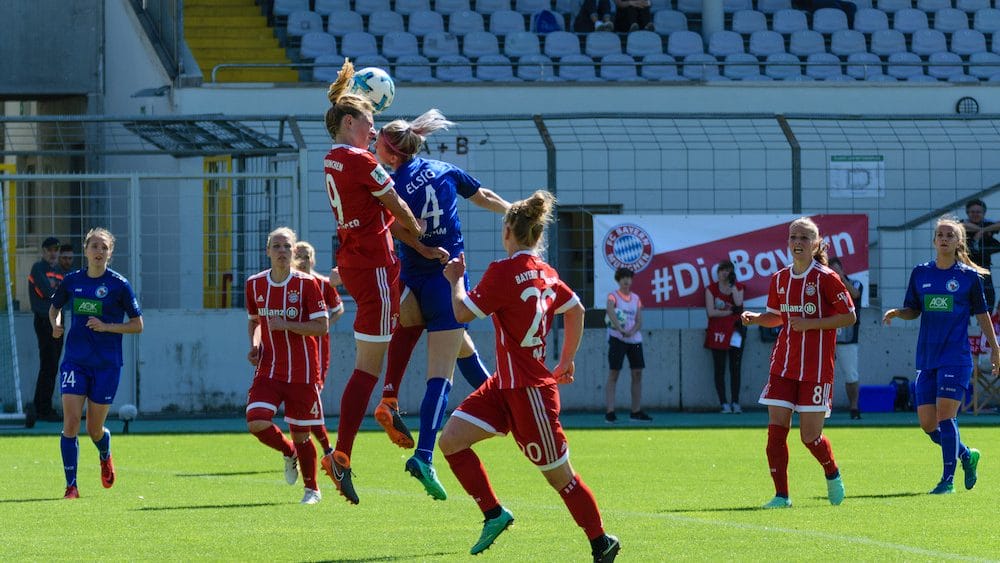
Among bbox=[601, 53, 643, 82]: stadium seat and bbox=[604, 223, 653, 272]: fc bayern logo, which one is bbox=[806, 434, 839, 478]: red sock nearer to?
bbox=[604, 223, 653, 272]: fc bayern logo

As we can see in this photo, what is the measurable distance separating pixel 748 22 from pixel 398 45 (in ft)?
19.3

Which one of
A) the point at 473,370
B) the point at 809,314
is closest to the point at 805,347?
the point at 809,314

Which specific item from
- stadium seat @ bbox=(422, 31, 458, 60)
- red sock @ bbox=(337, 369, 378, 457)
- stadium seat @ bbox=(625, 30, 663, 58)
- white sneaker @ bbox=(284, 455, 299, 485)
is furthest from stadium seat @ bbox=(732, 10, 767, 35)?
red sock @ bbox=(337, 369, 378, 457)

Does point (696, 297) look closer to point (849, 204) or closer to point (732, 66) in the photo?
point (849, 204)

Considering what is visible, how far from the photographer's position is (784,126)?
1895cm

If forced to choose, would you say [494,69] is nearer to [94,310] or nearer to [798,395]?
[94,310]

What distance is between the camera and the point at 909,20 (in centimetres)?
2644

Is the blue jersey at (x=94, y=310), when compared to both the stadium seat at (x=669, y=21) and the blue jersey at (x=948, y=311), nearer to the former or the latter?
the blue jersey at (x=948, y=311)

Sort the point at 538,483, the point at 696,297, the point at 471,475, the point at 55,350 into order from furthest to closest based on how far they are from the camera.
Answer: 1. the point at 696,297
2. the point at 55,350
3. the point at 538,483
4. the point at 471,475

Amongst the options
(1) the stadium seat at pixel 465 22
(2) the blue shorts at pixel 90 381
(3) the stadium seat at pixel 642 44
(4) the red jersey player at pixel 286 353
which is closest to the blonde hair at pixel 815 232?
(4) the red jersey player at pixel 286 353

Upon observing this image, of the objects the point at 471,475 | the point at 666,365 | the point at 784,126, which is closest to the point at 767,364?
the point at 666,365

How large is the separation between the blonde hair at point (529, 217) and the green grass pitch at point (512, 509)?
1.50m

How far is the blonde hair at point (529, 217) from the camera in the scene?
23.2ft

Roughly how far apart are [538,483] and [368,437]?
16.7 feet
